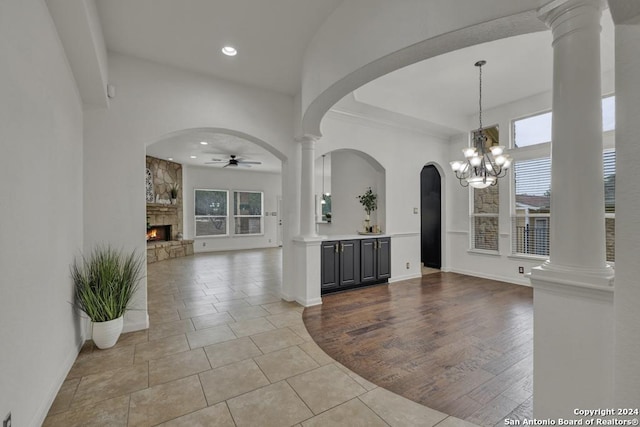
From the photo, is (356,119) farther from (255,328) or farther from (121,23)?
(255,328)

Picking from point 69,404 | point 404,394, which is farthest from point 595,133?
point 69,404

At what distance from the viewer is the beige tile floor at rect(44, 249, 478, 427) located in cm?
183

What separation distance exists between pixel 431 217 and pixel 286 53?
507cm

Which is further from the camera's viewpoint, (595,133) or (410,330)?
(410,330)

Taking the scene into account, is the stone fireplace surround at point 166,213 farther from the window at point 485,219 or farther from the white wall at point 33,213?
the window at point 485,219

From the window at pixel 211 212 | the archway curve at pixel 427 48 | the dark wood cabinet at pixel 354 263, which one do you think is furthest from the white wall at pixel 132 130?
the window at pixel 211 212

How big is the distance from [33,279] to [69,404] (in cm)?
97

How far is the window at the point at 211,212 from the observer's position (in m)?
9.66

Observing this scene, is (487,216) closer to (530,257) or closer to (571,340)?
(530,257)

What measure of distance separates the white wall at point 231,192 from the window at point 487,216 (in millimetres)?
7291

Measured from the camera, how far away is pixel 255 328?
3.26 m

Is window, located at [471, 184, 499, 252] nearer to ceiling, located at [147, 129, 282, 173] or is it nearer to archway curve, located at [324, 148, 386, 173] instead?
archway curve, located at [324, 148, 386, 173]

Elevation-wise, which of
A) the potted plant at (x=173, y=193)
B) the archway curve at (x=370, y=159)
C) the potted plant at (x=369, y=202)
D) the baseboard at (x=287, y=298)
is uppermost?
the archway curve at (x=370, y=159)

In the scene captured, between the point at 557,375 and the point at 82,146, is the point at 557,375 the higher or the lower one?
the lower one
